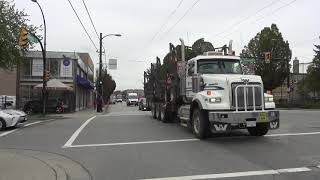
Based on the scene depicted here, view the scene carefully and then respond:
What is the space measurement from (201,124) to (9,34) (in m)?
15.7

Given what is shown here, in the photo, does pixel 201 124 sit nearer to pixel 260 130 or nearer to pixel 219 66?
pixel 260 130

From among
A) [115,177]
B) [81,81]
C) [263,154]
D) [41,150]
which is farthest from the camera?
[81,81]

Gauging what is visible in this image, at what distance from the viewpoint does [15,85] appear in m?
49.0

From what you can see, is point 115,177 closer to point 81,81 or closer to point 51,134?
point 51,134

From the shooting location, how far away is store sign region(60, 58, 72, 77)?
172 feet

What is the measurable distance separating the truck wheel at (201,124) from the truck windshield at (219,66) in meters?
1.60

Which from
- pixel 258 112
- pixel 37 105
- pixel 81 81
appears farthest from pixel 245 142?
pixel 81 81

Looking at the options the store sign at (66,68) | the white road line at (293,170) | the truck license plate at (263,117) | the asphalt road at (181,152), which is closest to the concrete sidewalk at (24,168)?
the asphalt road at (181,152)

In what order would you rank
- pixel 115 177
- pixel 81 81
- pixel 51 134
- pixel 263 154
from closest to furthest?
pixel 115 177
pixel 263 154
pixel 51 134
pixel 81 81

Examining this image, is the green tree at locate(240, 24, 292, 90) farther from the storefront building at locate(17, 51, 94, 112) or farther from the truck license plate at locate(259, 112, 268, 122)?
the truck license plate at locate(259, 112, 268, 122)

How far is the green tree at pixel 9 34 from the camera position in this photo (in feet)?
89.8

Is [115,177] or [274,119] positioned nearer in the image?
[115,177]

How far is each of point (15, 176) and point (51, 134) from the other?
9854 mm

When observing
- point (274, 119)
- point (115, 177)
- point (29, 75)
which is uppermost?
point (29, 75)
